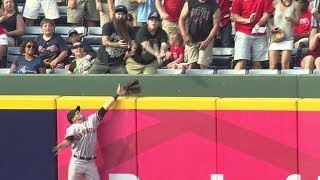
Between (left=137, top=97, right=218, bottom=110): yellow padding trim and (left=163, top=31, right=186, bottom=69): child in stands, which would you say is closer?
(left=137, top=97, right=218, bottom=110): yellow padding trim

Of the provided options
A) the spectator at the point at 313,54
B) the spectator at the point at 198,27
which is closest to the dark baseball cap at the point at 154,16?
the spectator at the point at 198,27

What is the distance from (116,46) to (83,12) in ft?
8.51

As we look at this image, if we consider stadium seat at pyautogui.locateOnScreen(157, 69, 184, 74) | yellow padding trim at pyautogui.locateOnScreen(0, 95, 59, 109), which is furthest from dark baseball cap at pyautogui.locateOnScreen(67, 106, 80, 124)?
stadium seat at pyautogui.locateOnScreen(157, 69, 184, 74)

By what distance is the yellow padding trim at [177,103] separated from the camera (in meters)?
13.7

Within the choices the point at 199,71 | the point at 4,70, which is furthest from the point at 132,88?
the point at 4,70

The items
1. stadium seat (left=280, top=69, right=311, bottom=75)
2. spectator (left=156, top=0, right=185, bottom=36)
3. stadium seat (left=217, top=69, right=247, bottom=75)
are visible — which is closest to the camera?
stadium seat (left=280, top=69, right=311, bottom=75)

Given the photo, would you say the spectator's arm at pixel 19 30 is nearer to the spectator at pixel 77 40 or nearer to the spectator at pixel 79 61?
Result: the spectator at pixel 77 40

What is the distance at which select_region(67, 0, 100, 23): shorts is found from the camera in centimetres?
1722

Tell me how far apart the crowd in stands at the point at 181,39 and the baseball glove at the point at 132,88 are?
0.79m

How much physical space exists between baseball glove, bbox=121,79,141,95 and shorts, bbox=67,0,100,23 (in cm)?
338

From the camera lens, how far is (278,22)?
15383 mm

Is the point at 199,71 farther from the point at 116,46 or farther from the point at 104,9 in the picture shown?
the point at 104,9

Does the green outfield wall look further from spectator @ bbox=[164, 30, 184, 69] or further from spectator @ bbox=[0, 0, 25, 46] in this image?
spectator @ bbox=[0, 0, 25, 46]

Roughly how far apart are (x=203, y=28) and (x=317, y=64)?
5.39 feet
